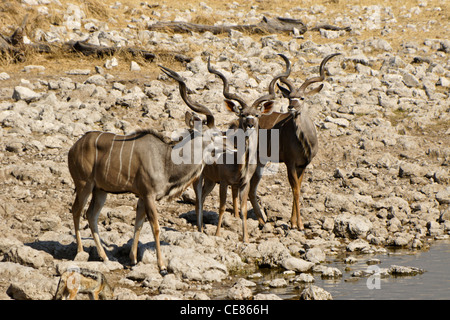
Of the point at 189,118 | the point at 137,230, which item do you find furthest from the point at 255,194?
the point at 137,230

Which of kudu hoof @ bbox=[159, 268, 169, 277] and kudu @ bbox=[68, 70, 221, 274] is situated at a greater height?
kudu @ bbox=[68, 70, 221, 274]

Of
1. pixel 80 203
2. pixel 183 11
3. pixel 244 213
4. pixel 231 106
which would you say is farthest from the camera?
pixel 183 11

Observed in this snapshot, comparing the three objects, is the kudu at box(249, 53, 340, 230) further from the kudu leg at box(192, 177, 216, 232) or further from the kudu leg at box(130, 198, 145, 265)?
the kudu leg at box(130, 198, 145, 265)

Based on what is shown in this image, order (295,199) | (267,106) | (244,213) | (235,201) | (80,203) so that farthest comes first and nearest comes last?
(295,199) < (235,201) < (267,106) < (244,213) < (80,203)

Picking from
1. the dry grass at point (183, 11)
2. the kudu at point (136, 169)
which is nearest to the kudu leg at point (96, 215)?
the kudu at point (136, 169)

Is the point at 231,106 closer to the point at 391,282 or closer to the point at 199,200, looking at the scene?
the point at 199,200

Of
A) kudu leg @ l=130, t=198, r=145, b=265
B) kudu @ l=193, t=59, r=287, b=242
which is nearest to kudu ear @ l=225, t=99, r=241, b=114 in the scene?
kudu @ l=193, t=59, r=287, b=242

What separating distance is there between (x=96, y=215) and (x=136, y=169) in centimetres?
72

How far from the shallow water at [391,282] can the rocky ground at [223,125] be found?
0.19 m

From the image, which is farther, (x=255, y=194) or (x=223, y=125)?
(x=223, y=125)

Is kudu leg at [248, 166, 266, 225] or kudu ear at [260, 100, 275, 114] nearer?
kudu ear at [260, 100, 275, 114]

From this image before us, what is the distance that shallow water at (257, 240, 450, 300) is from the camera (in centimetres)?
661

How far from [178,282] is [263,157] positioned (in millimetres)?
3426

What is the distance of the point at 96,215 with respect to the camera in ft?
24.6
